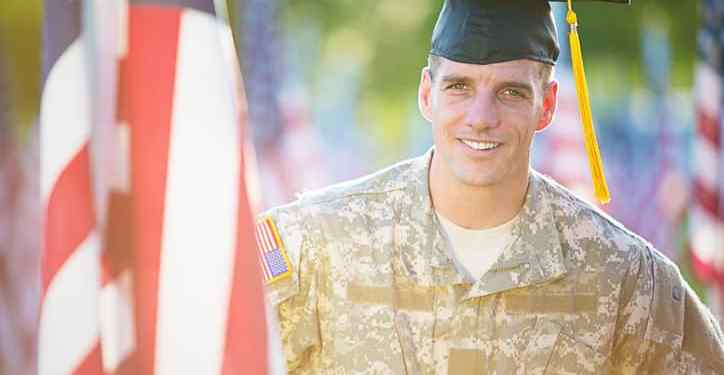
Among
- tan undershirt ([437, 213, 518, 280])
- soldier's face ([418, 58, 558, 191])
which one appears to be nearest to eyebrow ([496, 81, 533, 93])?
soldier's face ([418, 58, 558, 191])

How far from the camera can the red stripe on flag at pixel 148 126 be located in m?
1.97

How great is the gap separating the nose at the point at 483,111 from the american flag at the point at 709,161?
4975mm

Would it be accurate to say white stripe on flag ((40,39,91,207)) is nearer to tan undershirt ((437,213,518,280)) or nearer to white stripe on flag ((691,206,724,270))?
tan undershirt ((437,213,518,280))

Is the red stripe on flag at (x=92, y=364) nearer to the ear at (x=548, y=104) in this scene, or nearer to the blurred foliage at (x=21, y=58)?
the ear at (x=548, y=104)

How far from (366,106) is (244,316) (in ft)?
26.8

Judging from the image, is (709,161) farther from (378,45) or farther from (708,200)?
(378,45)

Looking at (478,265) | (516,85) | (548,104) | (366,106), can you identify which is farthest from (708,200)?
(516,85)

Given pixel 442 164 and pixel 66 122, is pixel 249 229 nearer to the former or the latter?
pixel 66 122

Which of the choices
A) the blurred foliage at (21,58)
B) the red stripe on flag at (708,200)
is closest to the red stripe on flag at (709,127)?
the red stripe on flag at (708,200)

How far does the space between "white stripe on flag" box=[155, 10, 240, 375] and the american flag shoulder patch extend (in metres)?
1.29

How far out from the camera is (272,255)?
3346 mm

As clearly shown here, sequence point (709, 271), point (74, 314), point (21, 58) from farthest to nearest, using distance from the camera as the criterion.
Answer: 1. point (709, 271)
2. point (21, 58)
3. point (74, 314)

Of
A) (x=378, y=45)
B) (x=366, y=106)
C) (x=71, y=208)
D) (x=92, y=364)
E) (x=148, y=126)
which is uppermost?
(x=148, y=126)

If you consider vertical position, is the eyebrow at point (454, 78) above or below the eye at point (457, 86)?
above
